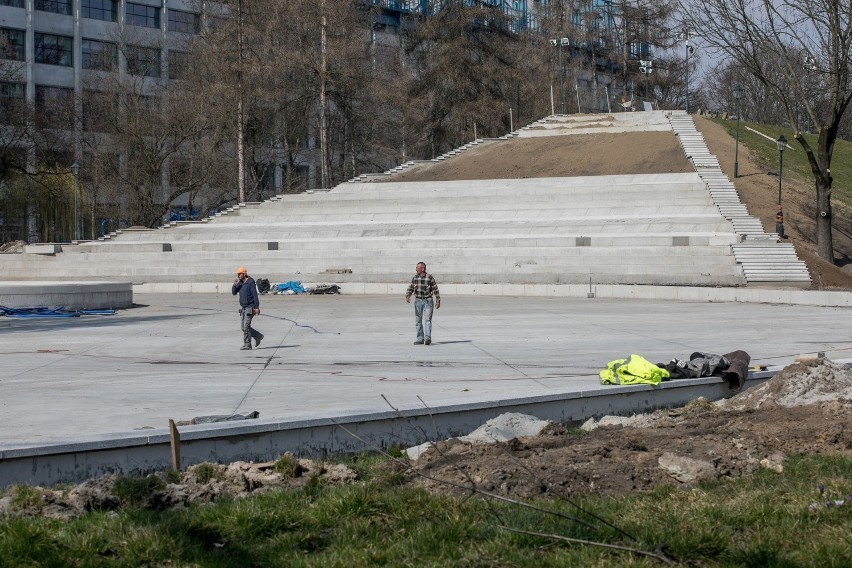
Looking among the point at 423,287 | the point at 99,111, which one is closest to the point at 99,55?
the point at 99,111

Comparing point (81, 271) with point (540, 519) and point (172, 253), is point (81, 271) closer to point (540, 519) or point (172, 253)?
point (172, 253)

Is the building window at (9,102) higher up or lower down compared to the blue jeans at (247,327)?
higher up

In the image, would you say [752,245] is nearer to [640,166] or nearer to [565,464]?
[640,166]

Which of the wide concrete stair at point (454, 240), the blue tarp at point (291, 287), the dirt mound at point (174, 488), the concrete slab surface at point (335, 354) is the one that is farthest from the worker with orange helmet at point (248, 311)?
the wide concrete stair at point (454, 240)

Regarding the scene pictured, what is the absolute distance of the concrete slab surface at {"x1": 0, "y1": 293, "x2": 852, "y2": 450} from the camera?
12.3 m

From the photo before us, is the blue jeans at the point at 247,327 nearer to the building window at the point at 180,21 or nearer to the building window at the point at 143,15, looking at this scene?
the building window at the point at 143,15

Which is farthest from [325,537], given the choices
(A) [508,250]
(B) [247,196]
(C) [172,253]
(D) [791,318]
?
(B) [247,196]

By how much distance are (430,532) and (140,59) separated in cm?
6530

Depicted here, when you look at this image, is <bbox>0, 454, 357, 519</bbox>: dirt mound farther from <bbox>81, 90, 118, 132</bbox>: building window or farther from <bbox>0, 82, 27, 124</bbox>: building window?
<bbox>0, 82, 27, 124</bbox>: building window

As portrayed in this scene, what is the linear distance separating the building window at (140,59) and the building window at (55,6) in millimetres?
10197

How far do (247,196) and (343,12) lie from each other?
13.7 metres

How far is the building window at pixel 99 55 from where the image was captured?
66325 millimetres

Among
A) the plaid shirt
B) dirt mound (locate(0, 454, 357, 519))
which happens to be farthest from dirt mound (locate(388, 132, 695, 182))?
dirt mound (locate(0, 454, 357, 519))

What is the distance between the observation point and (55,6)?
75938mm
